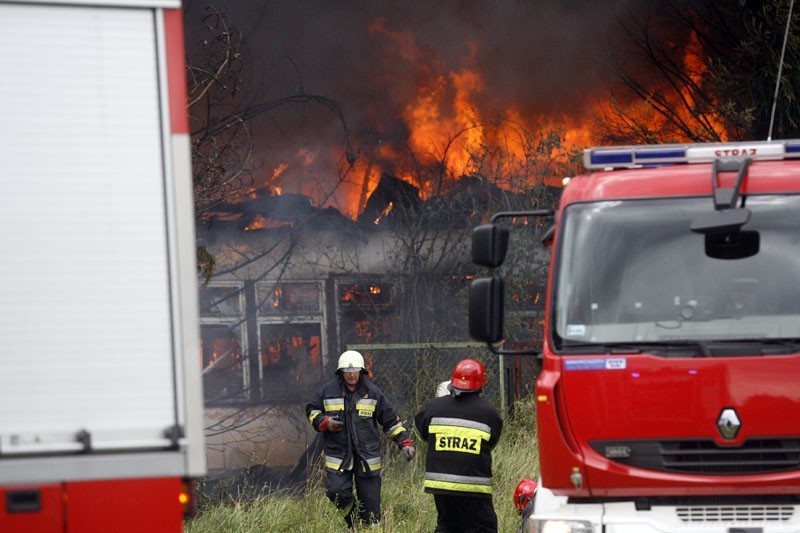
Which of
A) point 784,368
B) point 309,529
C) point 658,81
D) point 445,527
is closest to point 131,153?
point 784,368

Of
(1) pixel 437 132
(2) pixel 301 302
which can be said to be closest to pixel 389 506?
(2) pixel 301 302

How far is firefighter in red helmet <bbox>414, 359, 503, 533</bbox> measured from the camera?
7762mm

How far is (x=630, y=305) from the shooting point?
18.0ft

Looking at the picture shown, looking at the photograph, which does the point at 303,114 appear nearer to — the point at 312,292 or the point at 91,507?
the point at 312,292

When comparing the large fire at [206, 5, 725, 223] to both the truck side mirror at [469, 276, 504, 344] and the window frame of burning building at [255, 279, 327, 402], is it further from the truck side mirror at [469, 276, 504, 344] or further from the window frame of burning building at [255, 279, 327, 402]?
the truck side mirror at [469, 276, 504, 344]

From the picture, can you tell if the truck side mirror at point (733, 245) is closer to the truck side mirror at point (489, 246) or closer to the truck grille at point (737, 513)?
the truck side mirror at point (489, 246)

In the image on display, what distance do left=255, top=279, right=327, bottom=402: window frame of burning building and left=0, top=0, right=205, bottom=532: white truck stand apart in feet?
41.8

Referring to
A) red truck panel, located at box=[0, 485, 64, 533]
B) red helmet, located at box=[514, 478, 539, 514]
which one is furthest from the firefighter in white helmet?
red truck panel, located at box=[0, 485, 64, 533]

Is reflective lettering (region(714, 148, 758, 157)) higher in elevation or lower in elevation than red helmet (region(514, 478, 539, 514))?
higher

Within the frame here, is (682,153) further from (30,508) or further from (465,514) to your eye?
(30,508)

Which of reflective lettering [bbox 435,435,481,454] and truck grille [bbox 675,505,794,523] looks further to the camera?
reflective lettering [bbox 435,435,481,454]

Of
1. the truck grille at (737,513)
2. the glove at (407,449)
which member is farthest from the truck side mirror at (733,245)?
the glove at (407,449)

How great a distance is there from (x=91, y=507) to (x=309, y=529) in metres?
5.21

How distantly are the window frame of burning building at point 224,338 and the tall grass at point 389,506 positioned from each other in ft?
14.5
